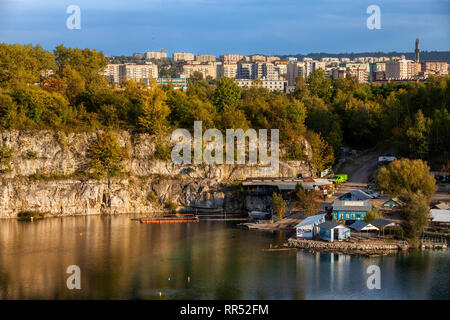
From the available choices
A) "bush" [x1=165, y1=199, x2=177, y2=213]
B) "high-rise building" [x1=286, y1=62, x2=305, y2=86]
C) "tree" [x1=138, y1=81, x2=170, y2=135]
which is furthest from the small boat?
"high-rise building" [x1=286, y1=62, x2=305, y2=86]

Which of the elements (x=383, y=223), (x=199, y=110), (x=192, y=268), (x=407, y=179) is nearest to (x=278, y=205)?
(x=383, y=223)

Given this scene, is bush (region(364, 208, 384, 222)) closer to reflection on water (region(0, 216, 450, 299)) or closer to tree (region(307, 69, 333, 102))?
reflection on water (region(0, 216, 450, 299))

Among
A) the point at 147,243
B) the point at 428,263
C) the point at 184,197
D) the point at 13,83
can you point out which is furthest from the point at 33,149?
the point at 428,263

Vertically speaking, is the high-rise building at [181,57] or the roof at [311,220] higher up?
the high-rise building at [181,57]

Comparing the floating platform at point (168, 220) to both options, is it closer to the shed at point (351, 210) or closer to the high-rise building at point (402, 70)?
the shed at point (351, 210)

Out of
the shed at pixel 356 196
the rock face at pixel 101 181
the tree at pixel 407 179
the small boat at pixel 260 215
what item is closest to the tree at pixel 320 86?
the rock face at pixel 101 181

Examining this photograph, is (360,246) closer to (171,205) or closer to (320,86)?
(171,205)
